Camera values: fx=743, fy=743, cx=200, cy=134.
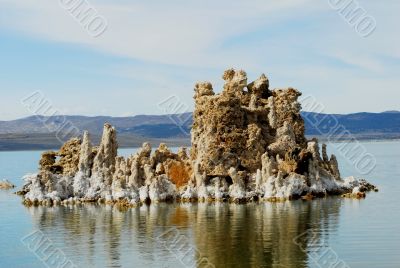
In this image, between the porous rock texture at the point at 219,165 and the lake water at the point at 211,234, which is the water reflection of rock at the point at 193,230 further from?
the porous rock texture at the point at 219,165

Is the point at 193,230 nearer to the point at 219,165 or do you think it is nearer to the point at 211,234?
the point at 211,234

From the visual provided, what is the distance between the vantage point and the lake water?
52.7 metres

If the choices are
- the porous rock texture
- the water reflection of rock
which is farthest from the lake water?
the porous rock texture

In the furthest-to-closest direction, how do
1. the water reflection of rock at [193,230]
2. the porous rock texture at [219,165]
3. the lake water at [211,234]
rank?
the porous rock texture at [219,165] < the water reflection of rock at [193,230] < the lake water at [211,234]

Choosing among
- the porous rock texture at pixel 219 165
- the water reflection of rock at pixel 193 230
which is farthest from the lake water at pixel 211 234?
the porous rock texture at pixel 219 165

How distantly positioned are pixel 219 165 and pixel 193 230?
2507 centimetres

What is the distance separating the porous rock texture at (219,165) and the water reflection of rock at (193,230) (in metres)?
3.58

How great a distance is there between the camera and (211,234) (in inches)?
2501

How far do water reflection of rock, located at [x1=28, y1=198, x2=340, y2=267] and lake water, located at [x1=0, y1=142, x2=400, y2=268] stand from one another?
8 centimetres

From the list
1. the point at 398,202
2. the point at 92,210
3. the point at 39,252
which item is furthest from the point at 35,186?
the point at 398,202

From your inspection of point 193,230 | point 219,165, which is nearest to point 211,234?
point 193,230

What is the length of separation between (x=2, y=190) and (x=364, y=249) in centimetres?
8116

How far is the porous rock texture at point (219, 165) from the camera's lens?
8794 cm

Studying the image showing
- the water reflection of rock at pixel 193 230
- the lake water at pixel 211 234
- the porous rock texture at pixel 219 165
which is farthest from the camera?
the porous rock texture at pixel 219 165
